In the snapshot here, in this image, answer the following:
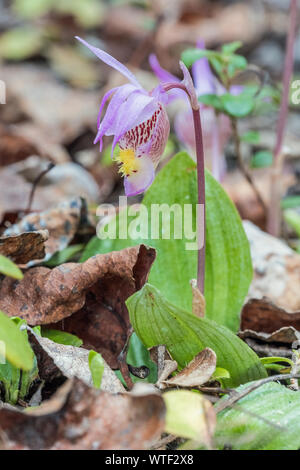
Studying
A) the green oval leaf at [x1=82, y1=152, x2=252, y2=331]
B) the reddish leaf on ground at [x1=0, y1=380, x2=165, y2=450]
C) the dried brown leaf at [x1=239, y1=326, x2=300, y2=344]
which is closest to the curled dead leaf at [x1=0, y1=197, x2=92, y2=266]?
the green oval leaf at [x1=82, y1=152, x2=252, y2=331]

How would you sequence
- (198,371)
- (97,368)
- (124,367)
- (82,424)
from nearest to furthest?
(82,424) < (97,368) < (198,371) < (124,367)

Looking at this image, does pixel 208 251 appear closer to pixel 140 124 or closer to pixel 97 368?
pixel 140 124

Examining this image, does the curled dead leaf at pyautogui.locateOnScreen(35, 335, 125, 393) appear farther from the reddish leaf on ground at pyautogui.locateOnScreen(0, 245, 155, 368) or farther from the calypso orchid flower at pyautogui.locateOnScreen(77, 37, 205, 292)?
the calypso orchid flower at pyautogui.locateOnScreen(77, 37, 205, 292)

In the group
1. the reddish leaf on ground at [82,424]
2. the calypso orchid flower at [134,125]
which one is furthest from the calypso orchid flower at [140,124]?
the reddish leaf on ground at [82,424]

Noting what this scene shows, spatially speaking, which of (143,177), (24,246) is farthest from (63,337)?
(143,177)

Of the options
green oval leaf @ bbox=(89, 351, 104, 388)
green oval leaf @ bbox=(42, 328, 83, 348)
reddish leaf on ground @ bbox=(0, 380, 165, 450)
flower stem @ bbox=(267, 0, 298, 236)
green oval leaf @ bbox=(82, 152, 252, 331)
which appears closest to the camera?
reddish leaf on ground @ bbox=(0, 380, 165, 450)
